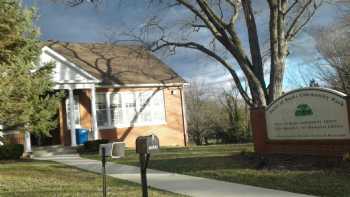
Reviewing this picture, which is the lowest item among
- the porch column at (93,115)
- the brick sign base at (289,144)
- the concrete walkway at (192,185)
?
the concrete walkway at (192,185)

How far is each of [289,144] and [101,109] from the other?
49.7 feet

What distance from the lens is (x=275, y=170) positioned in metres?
14.2

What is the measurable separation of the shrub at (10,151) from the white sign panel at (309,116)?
1078 cm

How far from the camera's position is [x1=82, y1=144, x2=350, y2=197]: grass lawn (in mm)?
11484

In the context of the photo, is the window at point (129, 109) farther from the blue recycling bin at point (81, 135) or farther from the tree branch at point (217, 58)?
the tree branch at point (217, 58)

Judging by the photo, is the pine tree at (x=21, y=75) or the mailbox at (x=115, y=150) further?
the pine tree at (x=21, y=75)

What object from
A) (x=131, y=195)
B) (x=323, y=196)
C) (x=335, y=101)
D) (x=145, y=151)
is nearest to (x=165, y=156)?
(x=335, y=101)

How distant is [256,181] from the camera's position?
41.8 ft

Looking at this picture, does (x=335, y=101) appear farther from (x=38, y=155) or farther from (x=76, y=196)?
(x=38, y=155)

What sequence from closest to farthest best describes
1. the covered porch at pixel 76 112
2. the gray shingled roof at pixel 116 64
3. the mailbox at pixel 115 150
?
1. the mailbox at pixel 115 150
2. the covered porch at pixel 76 112
3. the gray shingled roof at pixel 116 64

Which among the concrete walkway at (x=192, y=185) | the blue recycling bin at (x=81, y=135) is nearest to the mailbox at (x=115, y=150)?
the concrete walkway at (x=192, y=185)

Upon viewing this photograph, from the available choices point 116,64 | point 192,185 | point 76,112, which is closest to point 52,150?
point 76,112

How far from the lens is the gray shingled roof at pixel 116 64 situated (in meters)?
30.2

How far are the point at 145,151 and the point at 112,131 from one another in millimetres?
22337
